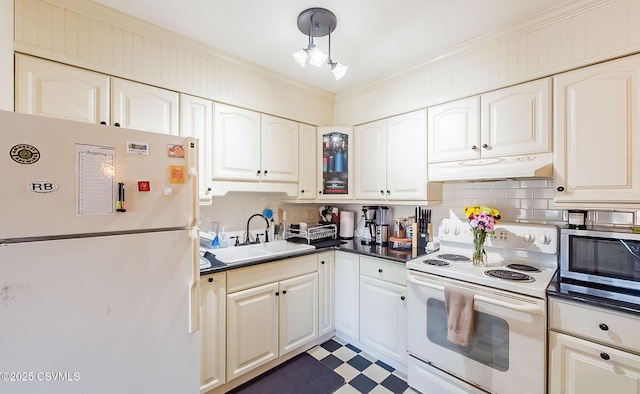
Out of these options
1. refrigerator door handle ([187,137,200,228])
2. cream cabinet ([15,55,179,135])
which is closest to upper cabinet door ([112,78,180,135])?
cream cabinet ([15,55,179,135])

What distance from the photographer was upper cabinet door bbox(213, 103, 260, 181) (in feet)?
6.84

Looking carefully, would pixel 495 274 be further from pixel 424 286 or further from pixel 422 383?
pixel 422 383

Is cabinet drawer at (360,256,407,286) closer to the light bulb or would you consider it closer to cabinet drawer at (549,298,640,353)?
cabinet drawer at (549,298,640,353)

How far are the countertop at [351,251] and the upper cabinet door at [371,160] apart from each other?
1.55 ft

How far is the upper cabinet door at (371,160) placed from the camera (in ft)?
8.19

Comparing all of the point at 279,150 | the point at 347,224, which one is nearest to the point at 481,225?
the point at 347,224

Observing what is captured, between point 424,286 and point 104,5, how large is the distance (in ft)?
8.64

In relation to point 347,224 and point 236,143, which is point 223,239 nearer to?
point 236,143

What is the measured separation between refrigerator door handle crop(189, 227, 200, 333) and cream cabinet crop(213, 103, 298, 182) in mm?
847

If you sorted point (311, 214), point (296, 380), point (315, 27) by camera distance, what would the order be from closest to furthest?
point (315, 27) → point (296, 380) → point (311, 214)

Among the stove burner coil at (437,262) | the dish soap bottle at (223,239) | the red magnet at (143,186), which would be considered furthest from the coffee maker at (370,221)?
the red magnet at (143,186)

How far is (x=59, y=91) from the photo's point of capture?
1482mm

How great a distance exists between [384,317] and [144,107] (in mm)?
2312

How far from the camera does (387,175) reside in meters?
2.46
